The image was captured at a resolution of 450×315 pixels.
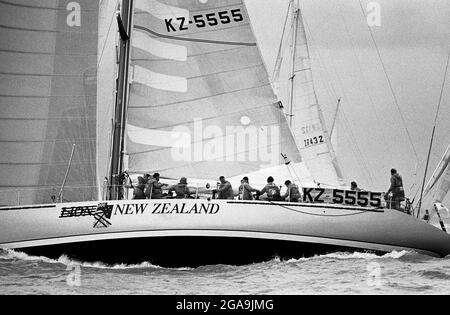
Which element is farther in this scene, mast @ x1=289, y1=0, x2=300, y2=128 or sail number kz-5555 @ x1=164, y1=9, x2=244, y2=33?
mast @ x1=289, y1=0, x2=300, y2=128

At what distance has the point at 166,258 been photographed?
20.8 meters

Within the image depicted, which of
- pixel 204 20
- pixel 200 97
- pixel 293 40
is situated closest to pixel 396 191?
pixel 200 97

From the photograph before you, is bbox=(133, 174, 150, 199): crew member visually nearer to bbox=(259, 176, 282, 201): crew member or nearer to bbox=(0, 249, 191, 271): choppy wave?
bbox=(0, 249, 191, 271): choppy wave

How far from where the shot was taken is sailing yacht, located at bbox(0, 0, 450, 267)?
2083cm

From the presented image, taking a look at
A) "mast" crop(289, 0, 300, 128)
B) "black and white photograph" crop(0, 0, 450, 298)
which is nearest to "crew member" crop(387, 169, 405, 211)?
"black and white photograph" crop(0, 0, 450, 298)

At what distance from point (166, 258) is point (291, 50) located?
16.9m

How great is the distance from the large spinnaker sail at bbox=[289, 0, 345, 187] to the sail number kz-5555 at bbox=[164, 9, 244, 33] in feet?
39.5

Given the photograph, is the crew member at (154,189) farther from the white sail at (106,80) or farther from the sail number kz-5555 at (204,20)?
the sail number kz-5555 at (204,20)

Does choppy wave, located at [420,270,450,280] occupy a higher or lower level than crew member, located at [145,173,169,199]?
lower

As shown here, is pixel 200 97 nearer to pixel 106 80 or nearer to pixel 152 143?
pixel 152 143

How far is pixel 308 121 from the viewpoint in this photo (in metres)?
37.8
